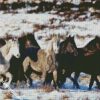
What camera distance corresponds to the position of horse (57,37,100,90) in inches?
142

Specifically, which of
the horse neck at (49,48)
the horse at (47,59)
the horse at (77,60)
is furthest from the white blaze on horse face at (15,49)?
the horse at (77,60)

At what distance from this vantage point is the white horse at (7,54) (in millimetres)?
3701

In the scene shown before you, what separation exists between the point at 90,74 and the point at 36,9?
2.35ft

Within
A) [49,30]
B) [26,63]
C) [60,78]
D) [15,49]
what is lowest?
[60,78]

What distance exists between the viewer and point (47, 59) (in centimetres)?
365

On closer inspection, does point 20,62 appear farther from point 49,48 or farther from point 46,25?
point 46,25

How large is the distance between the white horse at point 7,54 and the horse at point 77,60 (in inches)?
15.3

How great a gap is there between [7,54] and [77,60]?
23.6 inches

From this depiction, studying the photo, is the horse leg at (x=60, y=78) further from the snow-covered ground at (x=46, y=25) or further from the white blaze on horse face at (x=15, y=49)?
the white blaze on horse face at (x=15, y=49)

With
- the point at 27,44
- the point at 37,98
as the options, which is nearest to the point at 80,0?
the point at 27,44

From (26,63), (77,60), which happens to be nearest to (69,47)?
(77,60)

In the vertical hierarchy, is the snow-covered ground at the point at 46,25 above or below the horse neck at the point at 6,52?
above

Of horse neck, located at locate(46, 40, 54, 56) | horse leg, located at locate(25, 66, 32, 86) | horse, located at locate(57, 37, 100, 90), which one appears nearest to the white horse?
horse leg, located at locate(25, 66, 32, 86)

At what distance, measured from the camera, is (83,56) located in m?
3.62
